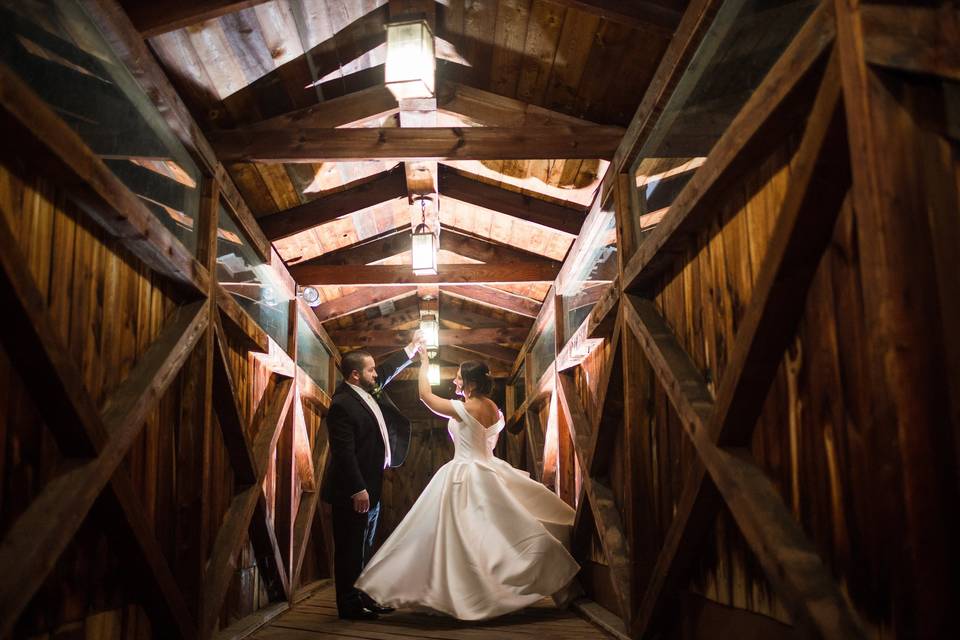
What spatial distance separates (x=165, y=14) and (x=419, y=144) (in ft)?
5.86

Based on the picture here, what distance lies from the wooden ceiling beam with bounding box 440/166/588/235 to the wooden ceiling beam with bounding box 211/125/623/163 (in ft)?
5.11

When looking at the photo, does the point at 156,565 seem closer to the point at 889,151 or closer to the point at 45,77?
the point at 45,77

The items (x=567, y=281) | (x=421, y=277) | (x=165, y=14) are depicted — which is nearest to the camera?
(x=165, y=14)

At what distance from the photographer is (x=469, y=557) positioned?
5145mm

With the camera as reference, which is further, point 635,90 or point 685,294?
point 635,90

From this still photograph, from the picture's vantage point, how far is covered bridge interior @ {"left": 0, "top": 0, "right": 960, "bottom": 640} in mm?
1975

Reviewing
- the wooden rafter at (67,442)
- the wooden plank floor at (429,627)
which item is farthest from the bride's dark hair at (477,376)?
the wooden rafter at (67,442)

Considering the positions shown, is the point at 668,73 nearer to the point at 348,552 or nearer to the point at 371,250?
the point at 348,552

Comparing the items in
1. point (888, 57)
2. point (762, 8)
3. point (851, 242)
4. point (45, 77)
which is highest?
point (762, 8)

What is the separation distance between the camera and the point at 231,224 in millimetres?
5500

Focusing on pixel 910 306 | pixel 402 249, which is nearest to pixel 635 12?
pixel 910 306

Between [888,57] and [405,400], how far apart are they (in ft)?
41.8

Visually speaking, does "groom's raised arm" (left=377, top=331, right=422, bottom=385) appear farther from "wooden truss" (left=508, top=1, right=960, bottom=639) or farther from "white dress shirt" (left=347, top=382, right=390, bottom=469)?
"wooden truss" (left=508, top=1, right=960, bottom=639)

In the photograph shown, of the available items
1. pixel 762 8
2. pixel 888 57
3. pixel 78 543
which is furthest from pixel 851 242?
pixel 78 543
